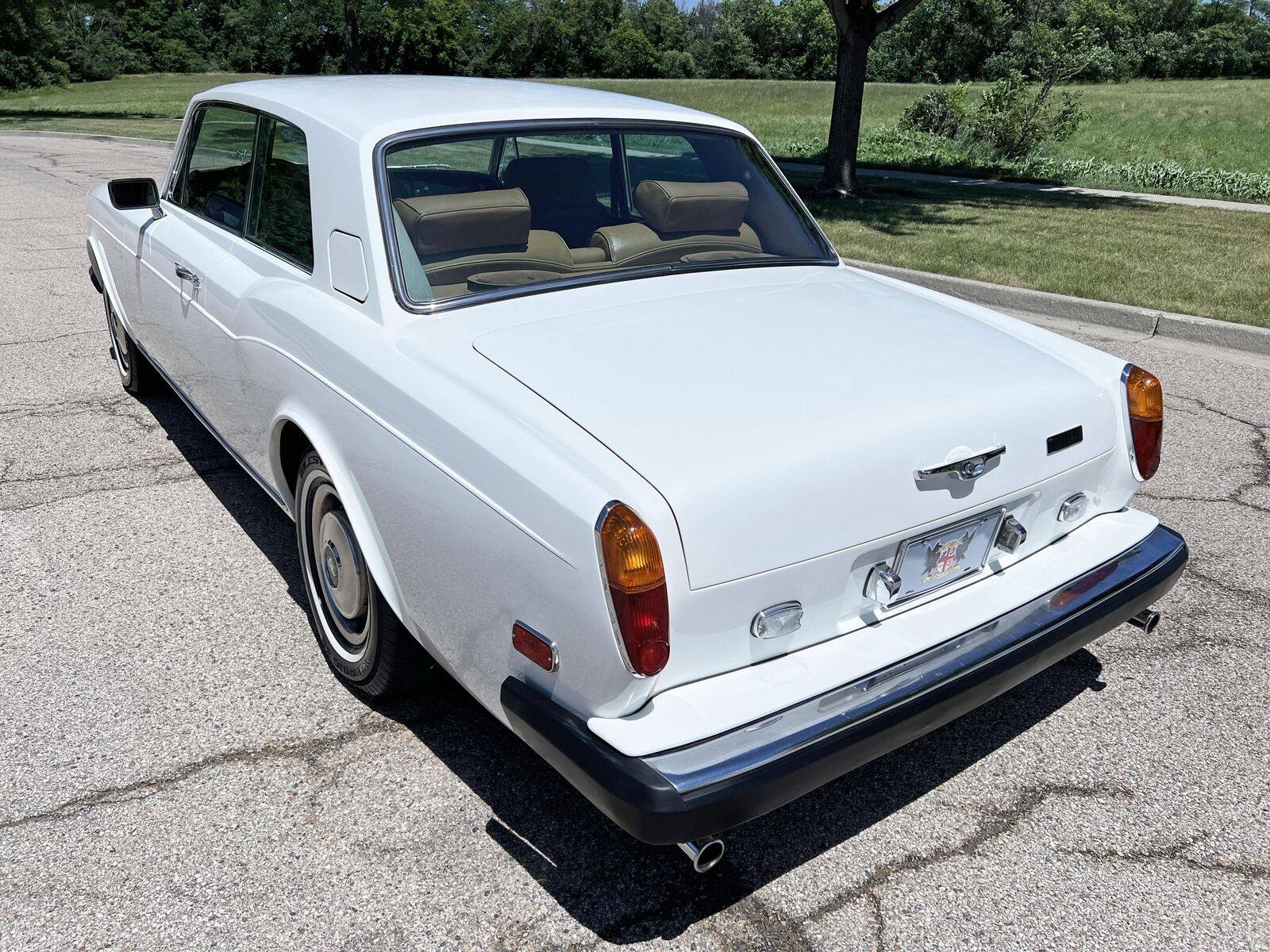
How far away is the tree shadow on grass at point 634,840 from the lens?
2412 millimetres

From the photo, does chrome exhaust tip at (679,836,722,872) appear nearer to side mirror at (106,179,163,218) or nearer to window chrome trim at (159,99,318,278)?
window chrome trim at (159,99,318,278)

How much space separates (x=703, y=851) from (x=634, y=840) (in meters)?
0.61

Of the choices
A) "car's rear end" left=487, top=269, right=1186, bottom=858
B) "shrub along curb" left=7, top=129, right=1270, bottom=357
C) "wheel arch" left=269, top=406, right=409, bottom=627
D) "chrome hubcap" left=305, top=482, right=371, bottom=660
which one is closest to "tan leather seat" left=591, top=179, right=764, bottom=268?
"car's rear end" left=487, top=269, right=1186, bottom=858

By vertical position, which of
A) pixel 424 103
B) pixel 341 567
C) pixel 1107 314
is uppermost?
pixel 424 103

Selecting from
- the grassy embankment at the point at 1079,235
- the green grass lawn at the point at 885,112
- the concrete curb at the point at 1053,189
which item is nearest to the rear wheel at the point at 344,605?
the grassy embankment at the point at 1079,235

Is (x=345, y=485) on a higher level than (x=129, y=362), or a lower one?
higher

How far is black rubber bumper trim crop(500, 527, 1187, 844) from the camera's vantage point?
1.98 m

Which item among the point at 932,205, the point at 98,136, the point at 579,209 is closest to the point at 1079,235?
the point at 932,205

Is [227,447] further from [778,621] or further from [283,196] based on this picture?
[778,621]

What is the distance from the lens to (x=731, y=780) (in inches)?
79.4

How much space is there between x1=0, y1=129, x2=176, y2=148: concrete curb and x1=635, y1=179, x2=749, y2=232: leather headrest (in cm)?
1817

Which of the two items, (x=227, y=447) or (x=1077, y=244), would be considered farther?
(x=1077, y=244)

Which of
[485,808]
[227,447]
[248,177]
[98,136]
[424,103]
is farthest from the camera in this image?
[98,136]

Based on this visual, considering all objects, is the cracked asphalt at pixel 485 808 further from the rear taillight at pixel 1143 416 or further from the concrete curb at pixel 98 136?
the concrete curb at pixel 98 136
